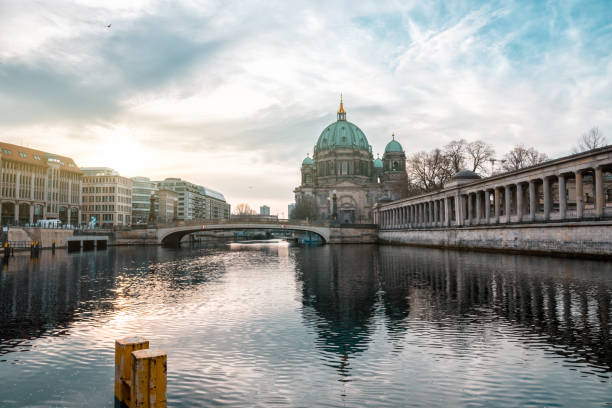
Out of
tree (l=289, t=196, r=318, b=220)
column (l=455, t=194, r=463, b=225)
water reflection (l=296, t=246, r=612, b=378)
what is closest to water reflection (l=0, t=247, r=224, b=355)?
water reflection (l=296, t=246, r=612, b=378)

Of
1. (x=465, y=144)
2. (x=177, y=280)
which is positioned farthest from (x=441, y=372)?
(x=465, y=144)

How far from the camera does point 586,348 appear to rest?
398 inches

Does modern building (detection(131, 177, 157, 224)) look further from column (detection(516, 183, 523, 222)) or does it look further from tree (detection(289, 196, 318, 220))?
column (detection(516, 183, 523, 222))

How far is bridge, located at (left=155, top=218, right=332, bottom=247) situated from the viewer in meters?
83.4

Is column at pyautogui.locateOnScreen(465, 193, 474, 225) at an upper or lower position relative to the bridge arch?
upper

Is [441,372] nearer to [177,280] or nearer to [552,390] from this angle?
[552,390]

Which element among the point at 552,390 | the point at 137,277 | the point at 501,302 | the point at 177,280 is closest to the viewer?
the point at 552,390

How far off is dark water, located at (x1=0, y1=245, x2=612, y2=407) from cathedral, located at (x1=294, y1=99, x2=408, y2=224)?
115m

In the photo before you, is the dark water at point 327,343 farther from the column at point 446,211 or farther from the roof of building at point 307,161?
the roof of building at point 307,161

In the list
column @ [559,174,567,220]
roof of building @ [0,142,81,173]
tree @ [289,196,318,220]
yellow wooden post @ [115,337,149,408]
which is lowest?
yellow wooden post @ [115,337,149,408]

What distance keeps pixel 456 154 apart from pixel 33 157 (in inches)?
3475

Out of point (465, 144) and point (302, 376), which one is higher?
point (465, 144)

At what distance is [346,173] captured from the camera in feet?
504

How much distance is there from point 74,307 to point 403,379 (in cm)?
1274
